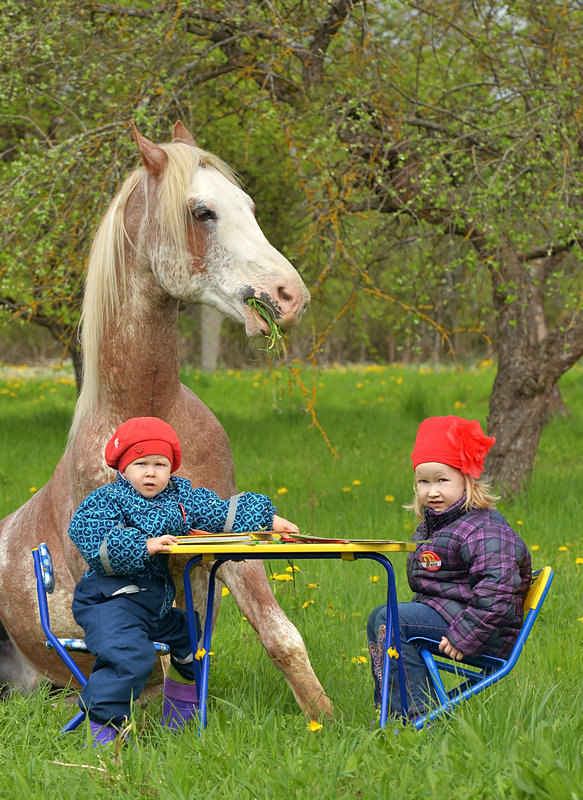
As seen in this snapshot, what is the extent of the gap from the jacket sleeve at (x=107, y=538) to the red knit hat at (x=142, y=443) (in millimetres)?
142

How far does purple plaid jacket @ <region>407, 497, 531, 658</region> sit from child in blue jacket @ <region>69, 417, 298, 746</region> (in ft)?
1.84

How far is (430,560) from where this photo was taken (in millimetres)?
3398

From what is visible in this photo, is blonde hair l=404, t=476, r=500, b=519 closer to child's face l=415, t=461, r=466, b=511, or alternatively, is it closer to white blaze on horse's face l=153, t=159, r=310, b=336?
child's face l=415, t=461, r=466, b=511

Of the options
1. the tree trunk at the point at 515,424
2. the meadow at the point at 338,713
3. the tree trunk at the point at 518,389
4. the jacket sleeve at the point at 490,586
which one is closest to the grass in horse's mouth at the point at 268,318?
the jacket sleeve at the point at 490,586

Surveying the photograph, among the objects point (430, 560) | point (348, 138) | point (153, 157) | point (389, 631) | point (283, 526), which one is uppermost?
point (348, 138)

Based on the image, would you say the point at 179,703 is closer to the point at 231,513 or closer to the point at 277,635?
the point at 277,635

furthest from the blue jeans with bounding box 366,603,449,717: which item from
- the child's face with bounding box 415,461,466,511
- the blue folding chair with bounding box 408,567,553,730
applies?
the child's face with bounding box 415,461,466,511

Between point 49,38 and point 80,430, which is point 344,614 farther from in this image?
point 49,38

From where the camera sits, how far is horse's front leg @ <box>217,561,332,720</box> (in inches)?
133

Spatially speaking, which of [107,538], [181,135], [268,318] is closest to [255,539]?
[107,538]

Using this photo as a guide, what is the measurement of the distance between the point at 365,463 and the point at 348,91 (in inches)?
165

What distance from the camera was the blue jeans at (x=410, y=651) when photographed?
130 inches

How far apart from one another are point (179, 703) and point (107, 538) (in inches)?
28.8

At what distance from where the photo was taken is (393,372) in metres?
16.6
